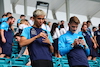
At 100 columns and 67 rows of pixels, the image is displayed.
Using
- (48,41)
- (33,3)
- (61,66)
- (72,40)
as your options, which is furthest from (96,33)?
(33,3)

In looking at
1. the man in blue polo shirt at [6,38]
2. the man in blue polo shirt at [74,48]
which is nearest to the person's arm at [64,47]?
the man in blue polo shirt at [74,48]

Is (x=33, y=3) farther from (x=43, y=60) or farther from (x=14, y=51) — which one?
(x=43, y=60)

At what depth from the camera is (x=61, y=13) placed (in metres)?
20.4

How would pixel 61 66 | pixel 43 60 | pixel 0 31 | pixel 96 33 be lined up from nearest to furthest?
pixel 43 60
pixel 0 31
pixel 61 66
pixel 96 33

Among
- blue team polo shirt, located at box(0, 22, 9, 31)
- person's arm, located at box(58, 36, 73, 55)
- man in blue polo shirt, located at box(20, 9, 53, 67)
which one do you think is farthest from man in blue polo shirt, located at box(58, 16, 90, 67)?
blue team polo shirt, located at box(0, 22, 9, 31)

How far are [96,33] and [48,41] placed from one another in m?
5.03

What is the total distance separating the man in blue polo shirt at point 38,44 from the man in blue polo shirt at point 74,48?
0.35 metres

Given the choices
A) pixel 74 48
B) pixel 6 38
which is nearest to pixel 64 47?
pixel 74 48

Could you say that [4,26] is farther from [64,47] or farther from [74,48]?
[74,48]

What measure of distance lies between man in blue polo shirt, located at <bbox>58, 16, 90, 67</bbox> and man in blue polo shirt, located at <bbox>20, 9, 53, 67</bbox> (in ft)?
1.16

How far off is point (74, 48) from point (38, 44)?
55 centimetres

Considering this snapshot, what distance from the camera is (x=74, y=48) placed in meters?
3.01

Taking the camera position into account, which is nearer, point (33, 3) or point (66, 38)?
point (66, 38)

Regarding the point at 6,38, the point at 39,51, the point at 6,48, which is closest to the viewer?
the point at 39,51
